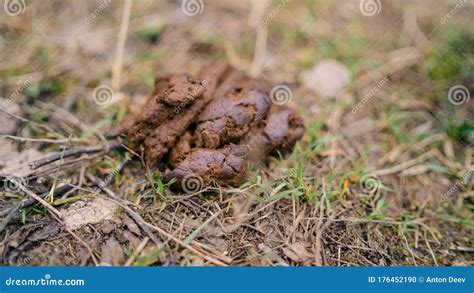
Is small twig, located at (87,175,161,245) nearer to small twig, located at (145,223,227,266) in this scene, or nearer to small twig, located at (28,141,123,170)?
small twig, located at (145,223,227,266)

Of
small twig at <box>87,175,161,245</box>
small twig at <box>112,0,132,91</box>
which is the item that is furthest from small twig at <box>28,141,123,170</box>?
small twig at <box>112,0,132,91</box>

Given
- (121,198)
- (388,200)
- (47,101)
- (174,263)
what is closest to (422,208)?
(388,200)

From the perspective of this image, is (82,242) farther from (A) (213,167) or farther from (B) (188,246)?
(A) (213,167)

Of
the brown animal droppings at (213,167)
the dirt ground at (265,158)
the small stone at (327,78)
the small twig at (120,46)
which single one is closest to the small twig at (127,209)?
the dirt ground at (265,158)

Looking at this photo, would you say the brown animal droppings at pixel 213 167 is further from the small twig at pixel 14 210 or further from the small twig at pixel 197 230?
the small twig at pixel 14 210

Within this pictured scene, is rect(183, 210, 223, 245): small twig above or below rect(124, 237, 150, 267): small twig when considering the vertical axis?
above

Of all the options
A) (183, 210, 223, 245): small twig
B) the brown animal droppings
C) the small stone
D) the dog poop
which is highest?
the small stone
